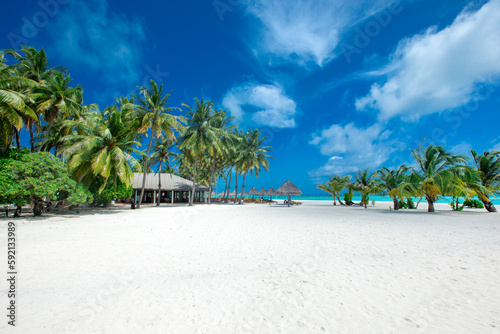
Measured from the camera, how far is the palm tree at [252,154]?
30906mm

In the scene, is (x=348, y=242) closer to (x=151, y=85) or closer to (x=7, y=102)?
(x=7, y=102)

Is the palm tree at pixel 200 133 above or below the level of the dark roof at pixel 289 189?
above

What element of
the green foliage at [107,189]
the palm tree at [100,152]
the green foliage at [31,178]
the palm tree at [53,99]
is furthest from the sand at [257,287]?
the palm tree at [53,99]

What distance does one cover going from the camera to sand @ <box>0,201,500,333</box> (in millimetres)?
2506

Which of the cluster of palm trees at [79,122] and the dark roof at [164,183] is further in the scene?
the dark roof at [164,183]

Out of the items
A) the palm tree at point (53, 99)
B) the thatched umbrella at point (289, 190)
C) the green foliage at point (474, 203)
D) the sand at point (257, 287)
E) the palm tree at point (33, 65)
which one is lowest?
the sand at point (257, 287)

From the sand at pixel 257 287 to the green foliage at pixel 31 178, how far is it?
496cm

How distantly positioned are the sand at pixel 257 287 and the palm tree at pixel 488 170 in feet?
49.5

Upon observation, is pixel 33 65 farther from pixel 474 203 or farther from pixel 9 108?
pixel 474 203

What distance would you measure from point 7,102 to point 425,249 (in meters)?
16.8

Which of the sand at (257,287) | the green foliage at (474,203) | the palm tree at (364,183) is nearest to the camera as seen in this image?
the sand at (257,287)

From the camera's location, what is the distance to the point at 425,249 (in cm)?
557

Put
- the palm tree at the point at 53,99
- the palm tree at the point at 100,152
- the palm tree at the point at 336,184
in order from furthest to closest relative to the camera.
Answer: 1. the palm tree at the point at 336,184
2. the palm tree at the point at 53,99
3. the palm tree at the point at 100,152

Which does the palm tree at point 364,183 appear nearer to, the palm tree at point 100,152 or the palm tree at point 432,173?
the palm tree at point 432,173
